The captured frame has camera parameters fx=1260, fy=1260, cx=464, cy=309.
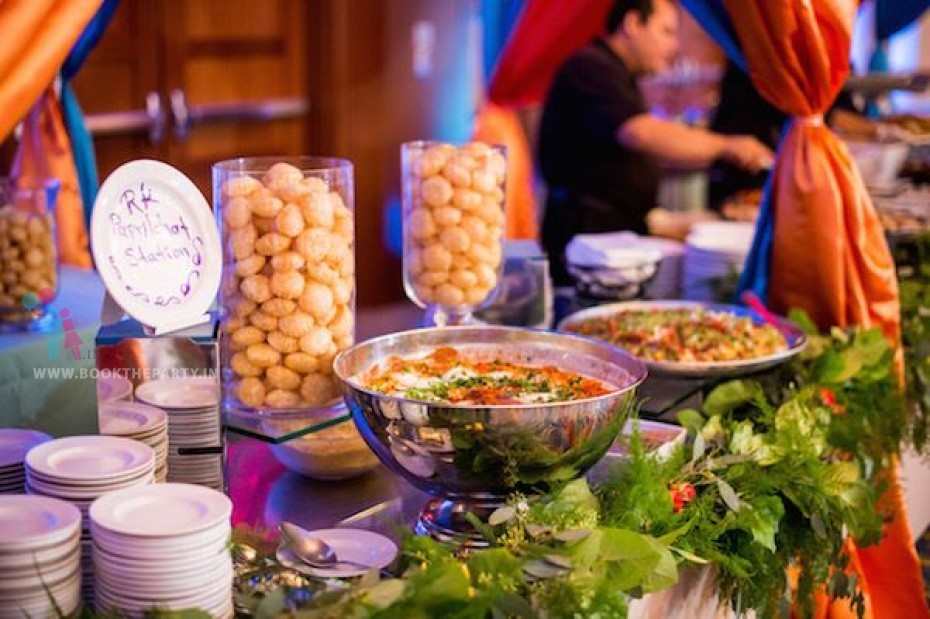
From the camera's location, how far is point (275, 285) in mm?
1706

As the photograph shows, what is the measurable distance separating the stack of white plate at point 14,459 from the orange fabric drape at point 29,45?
15.0 inches

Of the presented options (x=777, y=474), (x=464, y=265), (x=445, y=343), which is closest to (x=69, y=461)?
(x=445, y=343)

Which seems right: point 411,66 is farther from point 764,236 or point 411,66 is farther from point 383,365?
point 383,365

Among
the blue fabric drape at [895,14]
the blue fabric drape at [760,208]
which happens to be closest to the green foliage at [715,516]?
the blue fabric drape at [760,208]

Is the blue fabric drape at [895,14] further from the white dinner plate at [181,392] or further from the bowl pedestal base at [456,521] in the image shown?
the white dinner plate at [181,392]

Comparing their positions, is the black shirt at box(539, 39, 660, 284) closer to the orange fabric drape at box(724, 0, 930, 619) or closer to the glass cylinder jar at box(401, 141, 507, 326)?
the orange fabric drape at box(724, 0, 930, 619)

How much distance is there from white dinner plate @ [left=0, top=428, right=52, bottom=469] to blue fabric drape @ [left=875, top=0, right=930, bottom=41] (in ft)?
10.3

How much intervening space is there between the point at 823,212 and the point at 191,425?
1.50 meters

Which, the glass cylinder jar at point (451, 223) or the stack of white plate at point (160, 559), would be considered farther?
the glass cylinder jar at point (451, 223)

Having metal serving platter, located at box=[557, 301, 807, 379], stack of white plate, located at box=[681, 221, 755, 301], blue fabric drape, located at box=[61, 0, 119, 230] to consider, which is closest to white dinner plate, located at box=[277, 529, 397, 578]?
metal serving platter, located at box=[557, 301, 807, 379]

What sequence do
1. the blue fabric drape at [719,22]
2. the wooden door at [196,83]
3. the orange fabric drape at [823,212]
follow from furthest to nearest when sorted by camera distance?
the wooden door at [196,83], the blue fabric drape at [719,22], the orange fabric drape at [823,212]

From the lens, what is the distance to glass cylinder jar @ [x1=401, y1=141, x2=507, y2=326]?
2045 mm

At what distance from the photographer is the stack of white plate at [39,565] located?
1.21 m

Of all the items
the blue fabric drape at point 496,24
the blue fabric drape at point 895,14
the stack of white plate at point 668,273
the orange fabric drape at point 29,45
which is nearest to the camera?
the orange fabric drape at point 29,45
